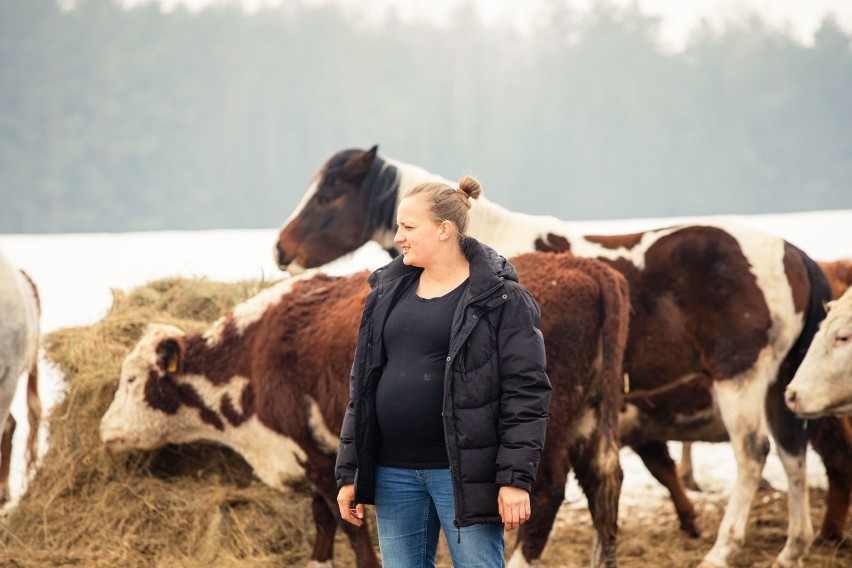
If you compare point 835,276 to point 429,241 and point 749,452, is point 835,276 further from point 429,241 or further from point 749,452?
point 429,241

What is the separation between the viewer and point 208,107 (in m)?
43.8

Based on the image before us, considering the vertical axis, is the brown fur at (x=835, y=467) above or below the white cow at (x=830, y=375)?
below

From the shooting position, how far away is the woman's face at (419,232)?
2.93 m

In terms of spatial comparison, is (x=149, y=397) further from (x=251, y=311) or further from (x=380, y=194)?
(x=380, y=194)

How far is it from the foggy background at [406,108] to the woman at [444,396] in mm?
35805

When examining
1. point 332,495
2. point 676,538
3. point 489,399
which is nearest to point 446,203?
point 489,399

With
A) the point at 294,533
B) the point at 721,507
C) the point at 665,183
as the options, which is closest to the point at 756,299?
the point at 721,507

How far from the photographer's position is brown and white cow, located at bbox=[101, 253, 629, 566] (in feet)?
15.6

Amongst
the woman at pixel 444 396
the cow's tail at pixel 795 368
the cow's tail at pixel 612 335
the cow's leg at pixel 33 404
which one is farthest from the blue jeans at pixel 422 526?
the cow's leg at pixel 33 404

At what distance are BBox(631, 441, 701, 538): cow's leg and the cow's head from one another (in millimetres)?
2902

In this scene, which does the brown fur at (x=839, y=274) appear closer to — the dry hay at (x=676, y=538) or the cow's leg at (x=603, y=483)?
the dry hay at (x=676, y=538)

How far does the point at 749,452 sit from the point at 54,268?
1252 cm

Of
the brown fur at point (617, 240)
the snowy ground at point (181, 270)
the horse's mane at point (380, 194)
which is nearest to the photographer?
the brown fur at point (617, 240)

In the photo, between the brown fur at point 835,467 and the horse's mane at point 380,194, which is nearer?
the brown fur at point 835,467
